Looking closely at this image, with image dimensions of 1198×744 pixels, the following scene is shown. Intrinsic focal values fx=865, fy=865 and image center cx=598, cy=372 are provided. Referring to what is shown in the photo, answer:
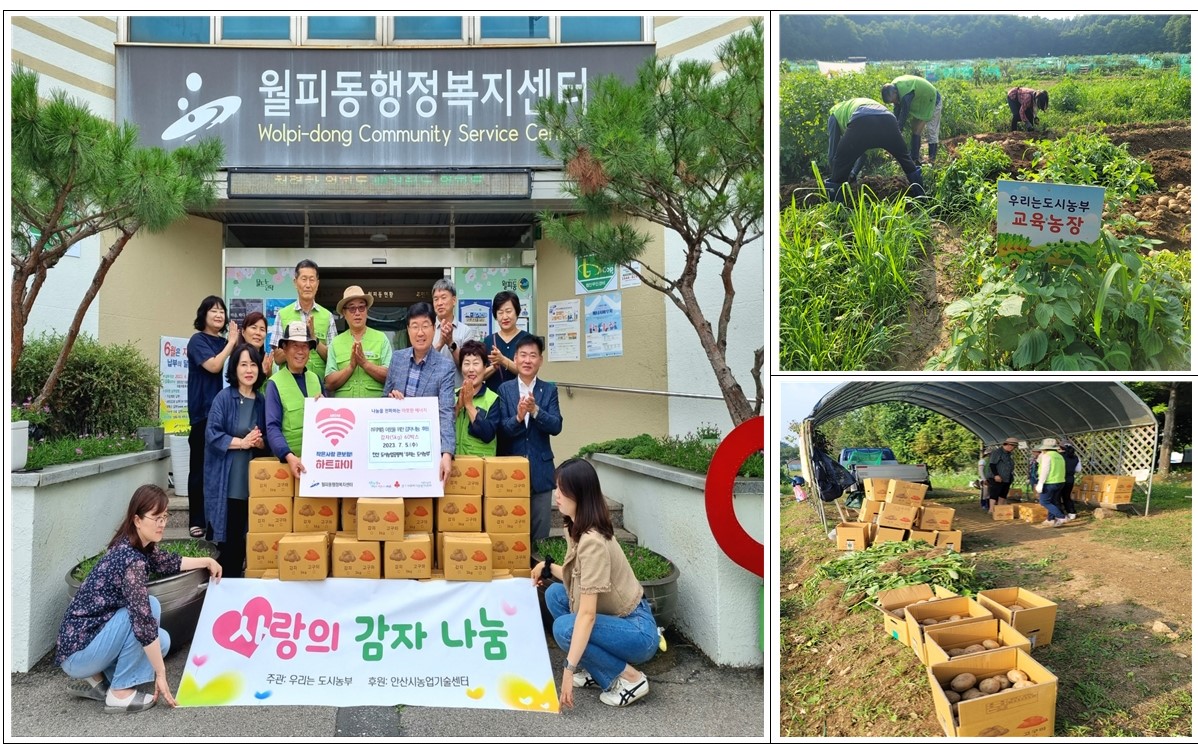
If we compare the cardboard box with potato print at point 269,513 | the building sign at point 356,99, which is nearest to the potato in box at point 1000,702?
the cardboard box with potato print at point 269,513

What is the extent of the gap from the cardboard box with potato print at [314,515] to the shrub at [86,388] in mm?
2622

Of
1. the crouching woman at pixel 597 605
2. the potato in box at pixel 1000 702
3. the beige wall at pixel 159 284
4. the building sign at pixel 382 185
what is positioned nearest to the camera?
the potato in box at pixel 1000 702

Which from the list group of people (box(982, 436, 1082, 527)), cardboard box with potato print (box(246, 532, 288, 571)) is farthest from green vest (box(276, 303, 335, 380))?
group of people (box(982, 436, 1082, 527))

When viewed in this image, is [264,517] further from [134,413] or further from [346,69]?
[346,69]

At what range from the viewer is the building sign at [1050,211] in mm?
2887

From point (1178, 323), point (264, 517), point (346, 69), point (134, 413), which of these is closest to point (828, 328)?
point (1178, 323)

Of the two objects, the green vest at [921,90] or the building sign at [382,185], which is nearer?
the green vest at [921,90]

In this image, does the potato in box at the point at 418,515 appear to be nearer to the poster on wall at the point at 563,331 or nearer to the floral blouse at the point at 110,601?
the floral blouse at the point at 110,601

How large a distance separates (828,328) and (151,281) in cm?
634

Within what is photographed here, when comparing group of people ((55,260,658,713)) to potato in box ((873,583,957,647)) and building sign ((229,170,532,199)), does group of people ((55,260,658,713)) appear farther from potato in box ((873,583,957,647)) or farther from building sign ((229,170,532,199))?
building sign ((229,170,532,199))

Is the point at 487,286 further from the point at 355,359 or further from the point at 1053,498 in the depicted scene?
the point at 1053,498

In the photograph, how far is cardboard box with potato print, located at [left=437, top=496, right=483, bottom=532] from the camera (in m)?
3.92

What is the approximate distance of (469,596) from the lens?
368 centimetres

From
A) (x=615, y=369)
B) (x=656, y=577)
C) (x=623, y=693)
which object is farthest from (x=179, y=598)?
(x=615, y=369)
